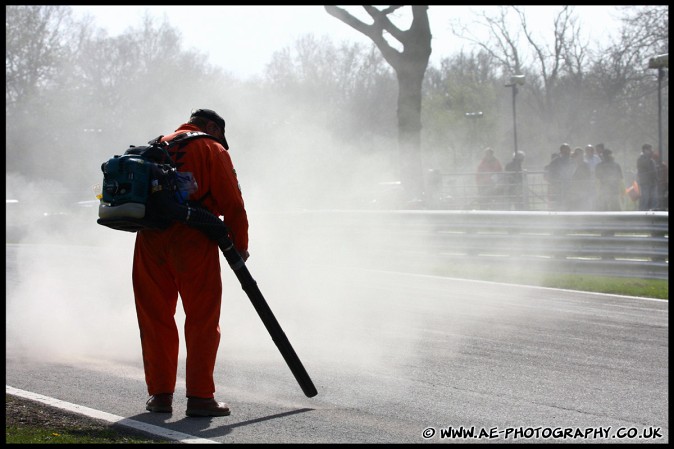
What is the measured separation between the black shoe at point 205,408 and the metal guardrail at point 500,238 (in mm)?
7843

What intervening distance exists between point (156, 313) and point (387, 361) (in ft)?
6.59

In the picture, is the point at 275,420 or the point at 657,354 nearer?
the point at 275,420

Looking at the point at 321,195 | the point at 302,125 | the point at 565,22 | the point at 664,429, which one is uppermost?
the point at 565,22

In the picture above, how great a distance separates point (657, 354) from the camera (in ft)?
23.7

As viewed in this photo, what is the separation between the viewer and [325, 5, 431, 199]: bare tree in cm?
2228

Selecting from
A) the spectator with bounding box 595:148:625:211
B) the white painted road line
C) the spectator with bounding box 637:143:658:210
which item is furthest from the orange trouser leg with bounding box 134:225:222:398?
the spectator with bounding box 595:148:625:211

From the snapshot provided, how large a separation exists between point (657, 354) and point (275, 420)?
11.3ft

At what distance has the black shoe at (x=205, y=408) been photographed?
5.28 metres

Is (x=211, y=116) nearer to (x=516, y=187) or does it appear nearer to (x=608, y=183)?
(x=608, y=183)

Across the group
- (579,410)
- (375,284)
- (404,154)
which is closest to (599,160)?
Answer: (404,154)

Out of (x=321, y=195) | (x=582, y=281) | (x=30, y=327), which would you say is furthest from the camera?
(x=321, y=195)

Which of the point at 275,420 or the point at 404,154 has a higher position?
the point at 404,154

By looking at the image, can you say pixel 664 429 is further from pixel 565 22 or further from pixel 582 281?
pixel 565 22

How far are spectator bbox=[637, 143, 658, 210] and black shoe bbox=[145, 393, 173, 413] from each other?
49.5ft
